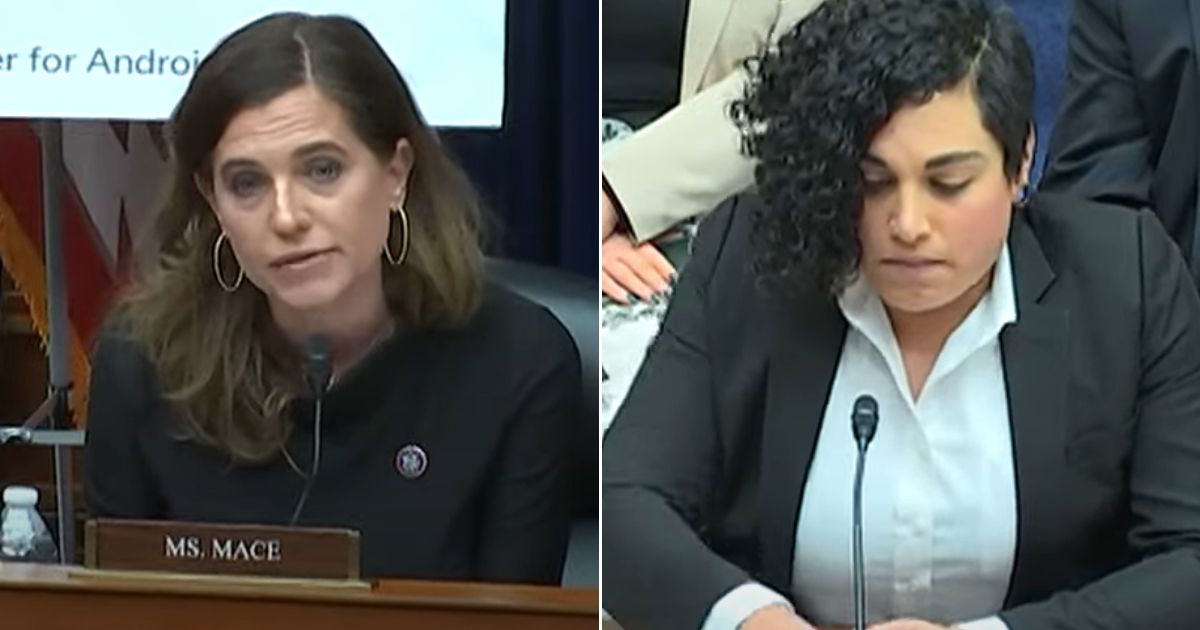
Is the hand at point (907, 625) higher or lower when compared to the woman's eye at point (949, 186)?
lower

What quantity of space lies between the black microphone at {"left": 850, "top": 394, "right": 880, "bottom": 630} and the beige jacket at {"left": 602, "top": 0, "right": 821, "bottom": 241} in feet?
0.78

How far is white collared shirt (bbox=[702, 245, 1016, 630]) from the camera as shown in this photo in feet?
5.01

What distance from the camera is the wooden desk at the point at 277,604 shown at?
1.64 m

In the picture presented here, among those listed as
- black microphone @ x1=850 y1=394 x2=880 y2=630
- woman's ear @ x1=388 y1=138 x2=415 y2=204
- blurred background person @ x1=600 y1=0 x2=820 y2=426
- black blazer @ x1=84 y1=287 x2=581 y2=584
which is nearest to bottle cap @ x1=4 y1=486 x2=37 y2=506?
black blazer @ x1=84 y1=287 x2=581 y2=584

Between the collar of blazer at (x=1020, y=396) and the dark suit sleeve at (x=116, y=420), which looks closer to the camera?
the collar of blazer at (x=1020, y=396)

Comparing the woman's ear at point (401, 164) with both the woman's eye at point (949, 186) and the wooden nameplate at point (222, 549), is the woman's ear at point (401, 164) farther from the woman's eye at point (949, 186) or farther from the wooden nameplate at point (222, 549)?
the woman's eye at point (949, 186)

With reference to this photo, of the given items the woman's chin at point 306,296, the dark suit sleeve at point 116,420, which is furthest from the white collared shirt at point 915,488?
the dark suit sleeve at point 116,420

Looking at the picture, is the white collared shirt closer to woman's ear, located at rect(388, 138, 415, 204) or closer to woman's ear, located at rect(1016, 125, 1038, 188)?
woman's ear, located at rect(1016, 125, 1038, 188)

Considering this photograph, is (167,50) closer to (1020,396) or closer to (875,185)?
(875,185)

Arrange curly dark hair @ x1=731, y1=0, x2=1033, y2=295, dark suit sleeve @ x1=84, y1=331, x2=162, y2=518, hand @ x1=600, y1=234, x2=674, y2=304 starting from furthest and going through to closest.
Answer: dark suit sleeve @ x1=84, y1=331, x2=162, y2=518
hand @ x1=600, y1=234, x2=674, y2=304
curly dark hair @ x1=731, y1=0, x2=1033, y2=295

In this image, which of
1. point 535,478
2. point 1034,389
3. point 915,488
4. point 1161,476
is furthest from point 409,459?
point 1161,476

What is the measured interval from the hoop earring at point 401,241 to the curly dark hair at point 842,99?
1.14ft

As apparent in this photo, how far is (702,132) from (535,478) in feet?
1.27

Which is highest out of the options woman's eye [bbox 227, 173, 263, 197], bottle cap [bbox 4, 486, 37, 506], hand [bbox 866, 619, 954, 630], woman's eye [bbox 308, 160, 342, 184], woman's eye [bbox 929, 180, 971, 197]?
woman's eye [bbox 308, 160, 342, 184]
